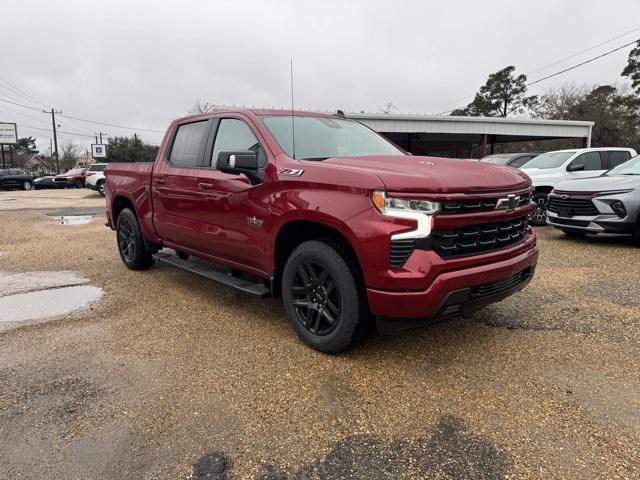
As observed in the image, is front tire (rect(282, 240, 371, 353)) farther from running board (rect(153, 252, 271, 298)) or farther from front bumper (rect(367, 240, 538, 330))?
running board (rect(153, 252, 271, 298))

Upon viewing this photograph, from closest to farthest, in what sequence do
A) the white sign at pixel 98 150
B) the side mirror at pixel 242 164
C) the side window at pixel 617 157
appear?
1. the side mirror at pixel 242 164
2. the side window at pixel 617 157
3. the white sign at pixel 98 150

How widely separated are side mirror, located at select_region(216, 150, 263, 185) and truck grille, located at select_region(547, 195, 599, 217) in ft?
20.7

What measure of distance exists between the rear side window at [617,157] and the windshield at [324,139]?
28.4 feet

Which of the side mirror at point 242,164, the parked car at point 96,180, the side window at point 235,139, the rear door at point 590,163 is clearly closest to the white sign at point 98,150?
the parked car at point 96,180

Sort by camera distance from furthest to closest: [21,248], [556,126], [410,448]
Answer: [556,126] < [21,248] < [410,448]

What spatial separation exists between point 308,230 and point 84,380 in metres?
1.93

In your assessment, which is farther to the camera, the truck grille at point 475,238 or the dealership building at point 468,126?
the dealership building at point 468,126

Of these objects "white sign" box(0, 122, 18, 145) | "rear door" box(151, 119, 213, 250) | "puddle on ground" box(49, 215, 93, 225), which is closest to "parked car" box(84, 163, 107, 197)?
"puddle on ground" box(49, 215, 93, 225)

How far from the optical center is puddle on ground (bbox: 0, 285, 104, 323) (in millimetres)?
4586

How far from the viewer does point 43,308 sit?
4805 millimetres

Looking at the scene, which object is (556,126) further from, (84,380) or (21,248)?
(84,380)

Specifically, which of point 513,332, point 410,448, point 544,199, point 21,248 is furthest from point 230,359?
point 544,199

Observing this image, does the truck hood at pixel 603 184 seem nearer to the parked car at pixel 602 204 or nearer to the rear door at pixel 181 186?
the parked car at pixel 602 204

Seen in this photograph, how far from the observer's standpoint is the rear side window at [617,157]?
10703mm
